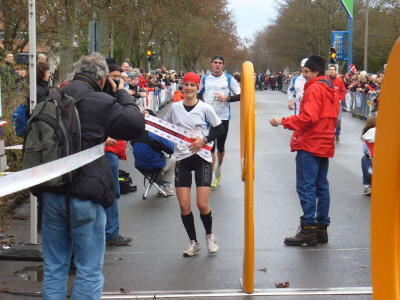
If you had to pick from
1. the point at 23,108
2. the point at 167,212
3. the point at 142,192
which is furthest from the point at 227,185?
the point at 23,108

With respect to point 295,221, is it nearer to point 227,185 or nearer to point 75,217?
point 227,185

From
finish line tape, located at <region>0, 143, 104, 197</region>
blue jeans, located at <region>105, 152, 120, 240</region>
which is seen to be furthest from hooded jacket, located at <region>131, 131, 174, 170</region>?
finish line tape, located at <region>0, 143, 104, 197</region>

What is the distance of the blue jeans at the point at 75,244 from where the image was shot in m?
4.42

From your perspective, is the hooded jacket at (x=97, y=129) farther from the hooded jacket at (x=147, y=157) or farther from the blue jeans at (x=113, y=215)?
the hooded jacket at (x=147, y=157)

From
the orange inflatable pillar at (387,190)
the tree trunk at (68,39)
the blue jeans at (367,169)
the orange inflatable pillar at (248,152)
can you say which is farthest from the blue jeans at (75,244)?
the tree trunk at (68,39)

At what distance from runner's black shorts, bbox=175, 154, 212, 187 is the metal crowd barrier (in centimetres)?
1836

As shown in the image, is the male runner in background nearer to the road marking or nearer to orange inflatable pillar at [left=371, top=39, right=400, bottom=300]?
the road marking

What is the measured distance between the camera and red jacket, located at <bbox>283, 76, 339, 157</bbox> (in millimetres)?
6879

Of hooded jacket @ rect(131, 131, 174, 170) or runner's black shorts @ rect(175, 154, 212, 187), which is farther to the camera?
hooded jacket @ rect(131, 131, 174, 170)

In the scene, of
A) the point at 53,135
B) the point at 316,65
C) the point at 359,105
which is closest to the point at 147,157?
the point at 316,65

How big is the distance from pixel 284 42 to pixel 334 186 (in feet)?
199

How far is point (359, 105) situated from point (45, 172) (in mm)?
23721

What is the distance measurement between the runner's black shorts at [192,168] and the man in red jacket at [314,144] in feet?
2.92

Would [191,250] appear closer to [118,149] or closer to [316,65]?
[118,149]
